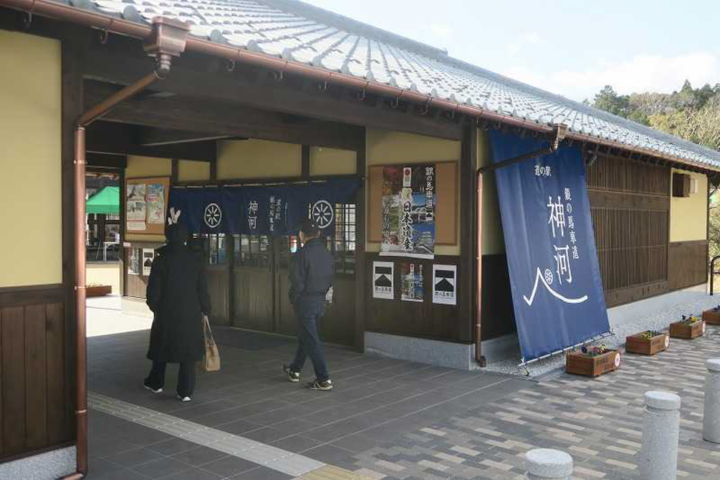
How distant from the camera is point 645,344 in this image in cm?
980

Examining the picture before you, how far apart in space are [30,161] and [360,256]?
5.81 metres

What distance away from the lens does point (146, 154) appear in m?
10.6

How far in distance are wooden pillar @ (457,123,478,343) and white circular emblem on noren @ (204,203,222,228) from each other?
4922mm

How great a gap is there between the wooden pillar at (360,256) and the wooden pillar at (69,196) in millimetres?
5365

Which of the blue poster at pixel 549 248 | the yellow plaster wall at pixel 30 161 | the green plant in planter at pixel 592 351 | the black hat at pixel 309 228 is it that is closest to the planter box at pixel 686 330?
the blue poster at pixel 549 248

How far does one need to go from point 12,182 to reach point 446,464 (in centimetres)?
408

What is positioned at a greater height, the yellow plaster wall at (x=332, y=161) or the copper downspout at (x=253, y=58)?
the copper downspout at (x=253, y=58)

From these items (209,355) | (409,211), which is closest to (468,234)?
(409,211)

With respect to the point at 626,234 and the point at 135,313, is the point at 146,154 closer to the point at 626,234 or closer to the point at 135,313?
the point at 135,313

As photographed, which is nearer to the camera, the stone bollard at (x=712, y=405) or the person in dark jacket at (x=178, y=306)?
the stone bollard at (x=712, y=405)

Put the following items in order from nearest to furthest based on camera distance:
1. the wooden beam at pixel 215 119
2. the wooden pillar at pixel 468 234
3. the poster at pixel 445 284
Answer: the wooden beam at pixel 215 119, the wooden pillar at pixel 468 234, the poster at pixel 445 284

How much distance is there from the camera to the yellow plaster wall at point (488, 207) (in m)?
8.83

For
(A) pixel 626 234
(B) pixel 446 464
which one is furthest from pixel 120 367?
(A) pixel 626 234

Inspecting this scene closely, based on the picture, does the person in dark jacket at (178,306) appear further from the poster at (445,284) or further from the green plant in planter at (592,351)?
the green plant in planter at (592,351)
